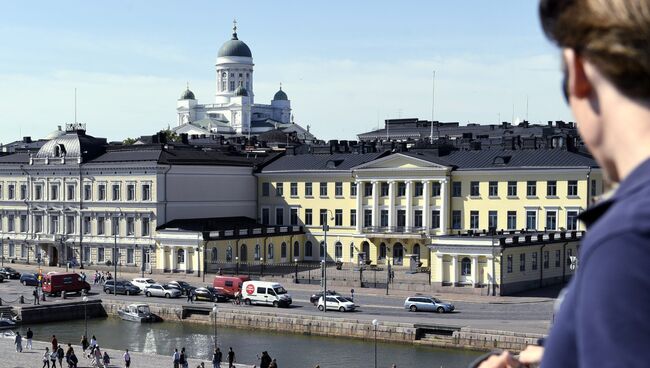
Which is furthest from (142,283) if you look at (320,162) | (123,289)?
(320,162)

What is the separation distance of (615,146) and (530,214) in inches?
2528

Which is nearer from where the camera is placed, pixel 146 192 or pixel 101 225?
pixel 146 192

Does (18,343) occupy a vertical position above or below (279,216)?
below

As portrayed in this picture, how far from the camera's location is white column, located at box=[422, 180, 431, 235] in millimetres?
68688

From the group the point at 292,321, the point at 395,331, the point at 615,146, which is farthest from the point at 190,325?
the point at 615,146

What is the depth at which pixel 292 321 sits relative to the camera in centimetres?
4828

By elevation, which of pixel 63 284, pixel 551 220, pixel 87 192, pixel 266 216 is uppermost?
pixel 87 192

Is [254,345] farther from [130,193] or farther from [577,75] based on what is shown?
[577,75]

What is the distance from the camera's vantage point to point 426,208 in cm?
6906

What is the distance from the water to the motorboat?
1.83ft

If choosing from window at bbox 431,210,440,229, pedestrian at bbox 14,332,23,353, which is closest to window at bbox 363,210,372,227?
window at bbox 431,210,440,229

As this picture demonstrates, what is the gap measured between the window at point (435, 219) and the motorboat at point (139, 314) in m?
23.0

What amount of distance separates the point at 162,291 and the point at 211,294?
11.5 feet

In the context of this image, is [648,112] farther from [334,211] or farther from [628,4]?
[334,211]
